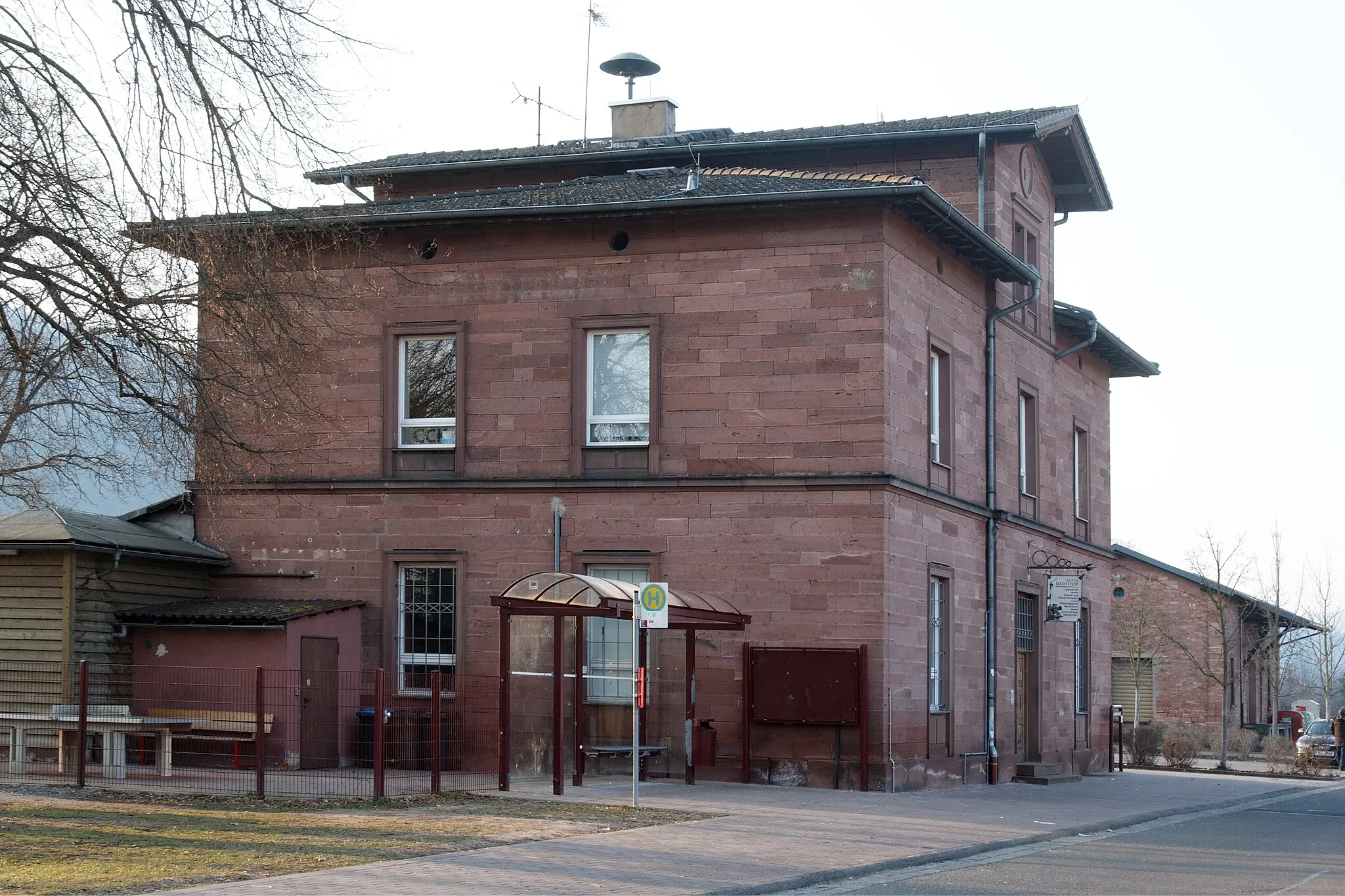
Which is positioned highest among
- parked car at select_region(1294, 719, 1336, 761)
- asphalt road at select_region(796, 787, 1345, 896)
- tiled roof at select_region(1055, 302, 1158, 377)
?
tiled roof at select_region(1055, 302, 1158, 377)

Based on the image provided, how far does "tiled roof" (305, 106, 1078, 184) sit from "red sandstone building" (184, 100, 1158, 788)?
2.67 m

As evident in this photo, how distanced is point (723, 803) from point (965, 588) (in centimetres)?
805

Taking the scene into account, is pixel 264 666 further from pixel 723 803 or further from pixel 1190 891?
pixel 1190 891

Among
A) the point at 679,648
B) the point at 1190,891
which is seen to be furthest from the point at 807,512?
the point at 1190,891

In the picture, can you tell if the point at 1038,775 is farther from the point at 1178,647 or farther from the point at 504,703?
the point at 1178,647

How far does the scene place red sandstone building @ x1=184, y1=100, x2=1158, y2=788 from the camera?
2244cm

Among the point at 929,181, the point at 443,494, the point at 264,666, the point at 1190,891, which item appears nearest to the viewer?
the point at 1190,891

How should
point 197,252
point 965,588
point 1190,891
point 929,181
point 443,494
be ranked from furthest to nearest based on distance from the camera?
point 929,181 < point 965,588 < point 443,494 < point 197,252 < point 1190,891

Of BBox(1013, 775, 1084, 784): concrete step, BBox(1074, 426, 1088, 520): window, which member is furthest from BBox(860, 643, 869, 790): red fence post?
BBox(1074, 426, 1088, 520): window

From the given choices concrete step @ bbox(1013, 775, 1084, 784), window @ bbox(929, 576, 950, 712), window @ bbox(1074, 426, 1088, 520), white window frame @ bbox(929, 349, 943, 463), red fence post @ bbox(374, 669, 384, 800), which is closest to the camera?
red fence post @ bbox(374, 669, 384, 800)

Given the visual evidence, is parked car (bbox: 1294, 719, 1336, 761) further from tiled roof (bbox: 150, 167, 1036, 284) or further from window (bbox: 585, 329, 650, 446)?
window (bbox: 585, 329, 650, 446)

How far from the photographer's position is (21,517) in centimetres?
2261

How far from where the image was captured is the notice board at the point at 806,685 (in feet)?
71.5

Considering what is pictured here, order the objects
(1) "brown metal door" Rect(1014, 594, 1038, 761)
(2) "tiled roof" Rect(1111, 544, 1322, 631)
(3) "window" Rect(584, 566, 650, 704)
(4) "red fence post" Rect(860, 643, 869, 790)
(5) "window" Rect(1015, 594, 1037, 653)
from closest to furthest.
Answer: (4) "red fence post" Rect(860, 643, 869, 790) → (3) "window" Rect(584, 566, 650, 704) → (5) "window" Rect(1015, 594, 1037, 653) → (1) "brown metal door" Rect(1014, 594, 1038, 761) → (2) "tiled roof" Rect(1111, 544, 1322, 631)
